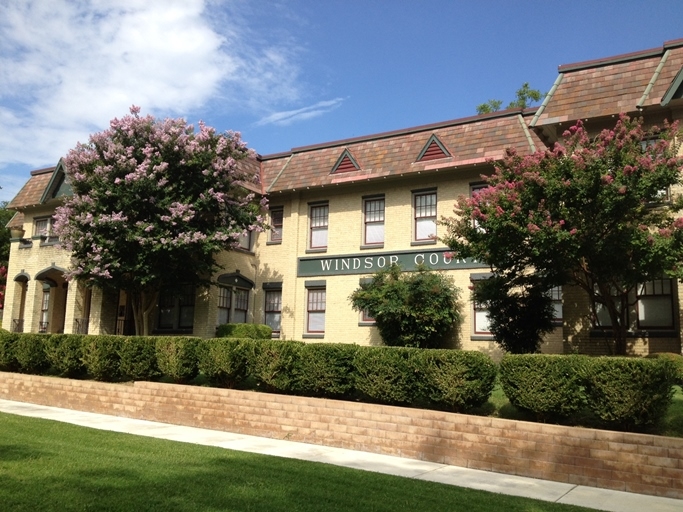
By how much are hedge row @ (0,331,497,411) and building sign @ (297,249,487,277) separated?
23.4 feet

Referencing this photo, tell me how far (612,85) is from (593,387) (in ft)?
33.6

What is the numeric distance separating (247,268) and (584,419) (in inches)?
649

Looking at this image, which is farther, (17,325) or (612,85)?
(17,325)

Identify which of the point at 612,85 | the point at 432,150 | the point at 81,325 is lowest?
the point at 81,325

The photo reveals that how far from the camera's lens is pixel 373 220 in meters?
23.0

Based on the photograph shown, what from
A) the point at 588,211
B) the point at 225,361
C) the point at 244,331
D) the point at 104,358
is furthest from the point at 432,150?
the point at 104,358

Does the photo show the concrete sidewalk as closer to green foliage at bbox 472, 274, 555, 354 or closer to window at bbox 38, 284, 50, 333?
green foliage at bbox 472, 274, 555, 354

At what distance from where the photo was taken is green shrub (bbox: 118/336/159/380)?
1677 cm

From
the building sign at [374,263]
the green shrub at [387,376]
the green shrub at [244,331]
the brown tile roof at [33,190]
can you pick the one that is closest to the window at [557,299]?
the building sign at [374,263]

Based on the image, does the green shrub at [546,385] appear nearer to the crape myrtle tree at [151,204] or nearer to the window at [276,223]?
the crape myrtle tree at [151,204]

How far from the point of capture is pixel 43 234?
91.3 ft

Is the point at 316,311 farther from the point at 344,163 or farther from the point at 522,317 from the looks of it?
the point at 522,317

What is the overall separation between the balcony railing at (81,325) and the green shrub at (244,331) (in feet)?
21.9

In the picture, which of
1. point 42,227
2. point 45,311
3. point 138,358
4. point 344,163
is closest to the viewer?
point 138,358
